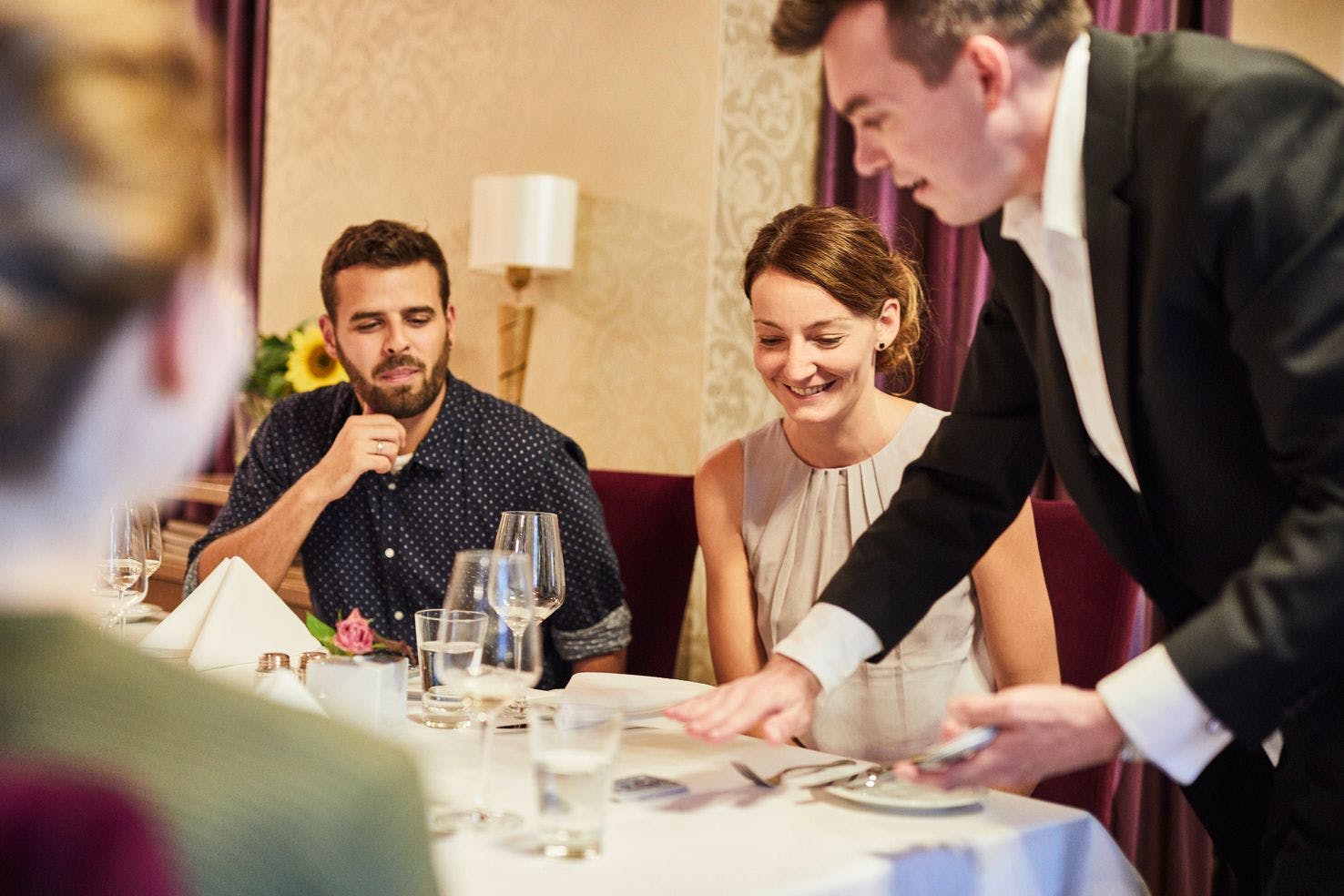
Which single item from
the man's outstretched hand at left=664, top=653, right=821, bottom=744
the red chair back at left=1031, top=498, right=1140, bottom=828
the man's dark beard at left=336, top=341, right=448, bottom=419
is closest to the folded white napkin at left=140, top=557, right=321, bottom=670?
the man's outstretched hand at left=664, top=653, right=821, bottom=744

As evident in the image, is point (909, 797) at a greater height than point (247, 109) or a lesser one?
lesser

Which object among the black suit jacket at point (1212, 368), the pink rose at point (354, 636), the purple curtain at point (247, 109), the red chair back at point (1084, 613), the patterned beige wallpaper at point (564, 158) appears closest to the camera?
the black suit jacket at point (1212, 368)

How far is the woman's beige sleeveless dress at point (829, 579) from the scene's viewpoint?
2068mm

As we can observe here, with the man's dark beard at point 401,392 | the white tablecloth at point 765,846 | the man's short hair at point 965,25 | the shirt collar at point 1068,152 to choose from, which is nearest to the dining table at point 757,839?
the white tablecloth at point 765,846

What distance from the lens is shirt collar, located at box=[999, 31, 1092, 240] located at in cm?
125

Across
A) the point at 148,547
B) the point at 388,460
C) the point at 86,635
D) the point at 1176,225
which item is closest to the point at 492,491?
the point at 388,460

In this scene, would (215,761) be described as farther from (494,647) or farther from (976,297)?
(976,297)

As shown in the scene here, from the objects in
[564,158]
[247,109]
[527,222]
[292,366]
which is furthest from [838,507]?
[247,109]

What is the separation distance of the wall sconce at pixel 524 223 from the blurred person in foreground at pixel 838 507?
Result: 1409 millimetres

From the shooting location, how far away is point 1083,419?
4.44 feet

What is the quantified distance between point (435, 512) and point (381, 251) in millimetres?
540

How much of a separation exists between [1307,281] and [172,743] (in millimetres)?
919

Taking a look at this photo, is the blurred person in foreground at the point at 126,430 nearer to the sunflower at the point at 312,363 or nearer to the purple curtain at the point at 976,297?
the purple curtain at the point at 976,297

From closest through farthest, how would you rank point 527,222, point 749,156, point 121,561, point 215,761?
1. point 215,761
2. point 121,561
3. point 749,156
4. point 527,222
